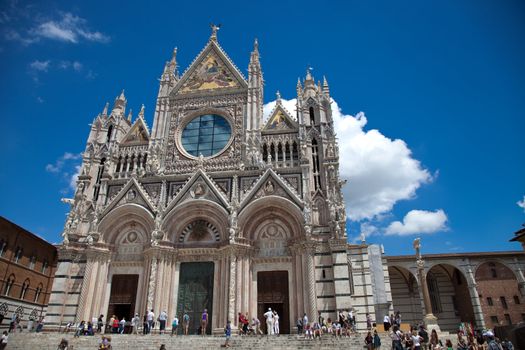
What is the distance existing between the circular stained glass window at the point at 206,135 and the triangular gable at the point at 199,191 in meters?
2.68

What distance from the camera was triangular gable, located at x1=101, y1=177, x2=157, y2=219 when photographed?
23188mm

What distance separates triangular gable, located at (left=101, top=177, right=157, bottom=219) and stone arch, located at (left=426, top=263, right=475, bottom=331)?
2539cm

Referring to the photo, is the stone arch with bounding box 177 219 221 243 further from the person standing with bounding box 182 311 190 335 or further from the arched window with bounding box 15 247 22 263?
the arched window with bounding box 15 247 22 263

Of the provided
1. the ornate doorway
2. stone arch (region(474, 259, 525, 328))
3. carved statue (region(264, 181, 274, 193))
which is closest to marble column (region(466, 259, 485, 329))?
stone arch (region(474, 259, 525, 328))

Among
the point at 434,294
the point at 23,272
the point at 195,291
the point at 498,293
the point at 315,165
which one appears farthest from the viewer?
the point at 434,294

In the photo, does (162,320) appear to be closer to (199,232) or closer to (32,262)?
(199,232)

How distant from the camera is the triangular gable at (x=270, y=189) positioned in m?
22.0

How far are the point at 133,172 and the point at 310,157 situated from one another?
12.0m

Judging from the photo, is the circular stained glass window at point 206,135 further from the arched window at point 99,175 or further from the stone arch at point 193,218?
the arched window at point 99,175

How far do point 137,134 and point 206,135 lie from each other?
533 centimetres

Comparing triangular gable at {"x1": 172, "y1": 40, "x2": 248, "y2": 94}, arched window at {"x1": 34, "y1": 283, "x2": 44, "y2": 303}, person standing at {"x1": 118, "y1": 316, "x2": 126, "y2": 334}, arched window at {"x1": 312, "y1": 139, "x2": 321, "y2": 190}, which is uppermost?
triangular gable at {"x1": 172, "y1": 40, "x2": 248, "y2": 94}

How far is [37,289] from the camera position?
2986cm

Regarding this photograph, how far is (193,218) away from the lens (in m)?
23.0

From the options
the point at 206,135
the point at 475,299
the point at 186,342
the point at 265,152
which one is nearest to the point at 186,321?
the point at 186,342
